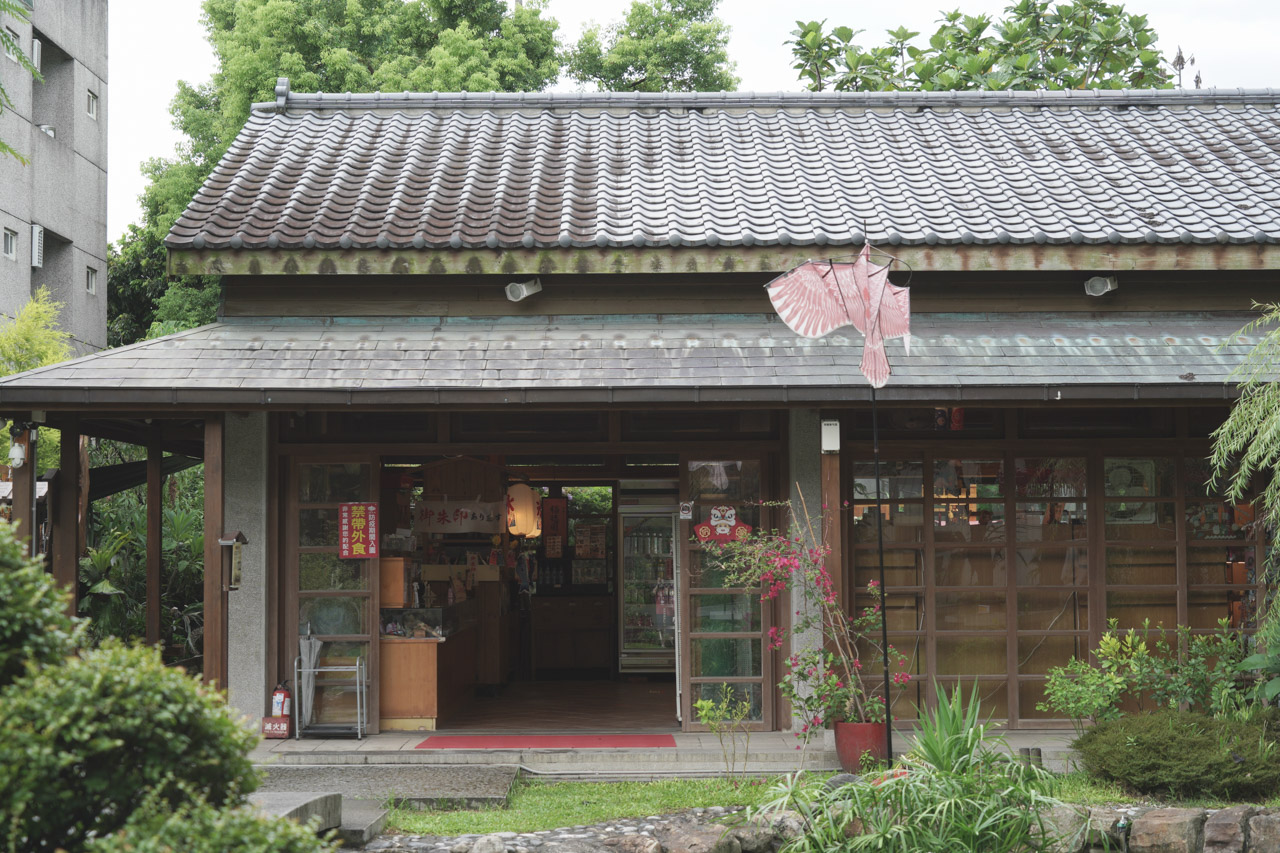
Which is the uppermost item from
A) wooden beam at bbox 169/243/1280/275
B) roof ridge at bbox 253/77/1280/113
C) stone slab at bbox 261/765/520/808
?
roof ridge at bbox 253/77/1280/113

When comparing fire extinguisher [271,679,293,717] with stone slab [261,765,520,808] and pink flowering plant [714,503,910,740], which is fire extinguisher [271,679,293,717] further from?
pink flowering plant [714,503,910,740]

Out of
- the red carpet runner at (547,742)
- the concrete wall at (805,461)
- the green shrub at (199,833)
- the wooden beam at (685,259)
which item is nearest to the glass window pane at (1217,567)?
the wooden beam at (685,259)

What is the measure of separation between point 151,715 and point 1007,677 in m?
7.83

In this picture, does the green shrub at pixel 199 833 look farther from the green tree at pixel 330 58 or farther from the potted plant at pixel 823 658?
the green tree at pixel 330 58

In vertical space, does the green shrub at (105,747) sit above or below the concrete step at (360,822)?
above

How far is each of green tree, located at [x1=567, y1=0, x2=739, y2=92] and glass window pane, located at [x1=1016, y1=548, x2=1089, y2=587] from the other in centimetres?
A: 1531

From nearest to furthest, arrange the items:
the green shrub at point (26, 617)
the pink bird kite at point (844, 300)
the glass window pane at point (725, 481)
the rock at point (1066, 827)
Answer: the green shrub at point (26, 617) < the rock at point (1066, 827) < the pink bird kite at point (844, 300) < the glass window pane at point (725, 481)

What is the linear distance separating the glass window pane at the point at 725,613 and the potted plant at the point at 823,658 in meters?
0.48

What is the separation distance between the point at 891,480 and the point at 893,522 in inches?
14.7

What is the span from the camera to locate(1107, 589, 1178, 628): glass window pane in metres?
9.72

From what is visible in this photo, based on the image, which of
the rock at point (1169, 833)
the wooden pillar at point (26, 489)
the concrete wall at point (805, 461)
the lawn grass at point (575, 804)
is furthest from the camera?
the concrete wall at point (805, 461)

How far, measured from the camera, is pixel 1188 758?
7172 mm

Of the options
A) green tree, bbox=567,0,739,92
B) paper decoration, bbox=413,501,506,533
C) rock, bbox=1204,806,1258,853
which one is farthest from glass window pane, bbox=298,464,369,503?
green tree, bbox=567,0,739,92

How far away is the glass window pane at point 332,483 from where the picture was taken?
962 centimetres
